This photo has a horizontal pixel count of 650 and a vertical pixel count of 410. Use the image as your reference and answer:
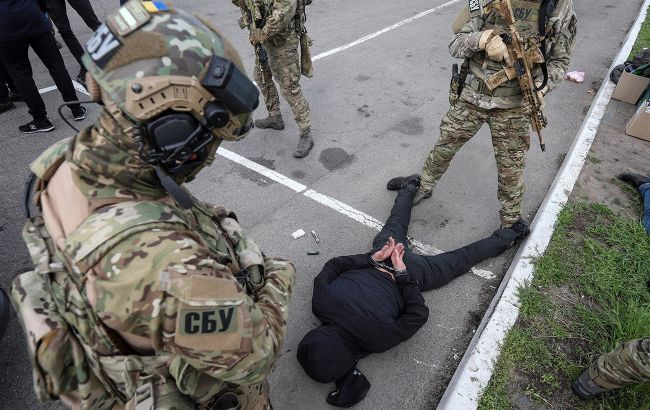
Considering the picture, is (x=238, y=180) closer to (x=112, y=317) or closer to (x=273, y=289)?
(x=273, y=289)

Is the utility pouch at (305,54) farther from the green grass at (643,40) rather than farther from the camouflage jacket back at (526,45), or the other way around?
the green grass at (643,40)

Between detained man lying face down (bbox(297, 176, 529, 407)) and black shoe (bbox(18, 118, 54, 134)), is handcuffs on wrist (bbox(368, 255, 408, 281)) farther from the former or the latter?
black shoe (bbox(18, 118, 54, 134))

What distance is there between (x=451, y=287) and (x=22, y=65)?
4.73 metres

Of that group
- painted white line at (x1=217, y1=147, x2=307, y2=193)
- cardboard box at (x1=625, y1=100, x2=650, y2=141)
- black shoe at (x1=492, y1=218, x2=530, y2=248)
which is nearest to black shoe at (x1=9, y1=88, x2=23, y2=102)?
painted white line at (x1=217, y1=147, x2=307, y2=193)

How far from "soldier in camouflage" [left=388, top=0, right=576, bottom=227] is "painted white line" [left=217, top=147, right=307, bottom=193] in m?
1.44

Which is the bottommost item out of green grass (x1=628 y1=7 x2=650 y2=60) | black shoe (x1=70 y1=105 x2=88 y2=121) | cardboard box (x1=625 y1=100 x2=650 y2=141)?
black shoe (x1=70 y1=105 x2=88 y2=121)

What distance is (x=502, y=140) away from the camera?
3.16 metres

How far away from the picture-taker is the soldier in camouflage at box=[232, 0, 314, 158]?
3.77 m

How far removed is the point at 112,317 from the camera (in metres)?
1.10

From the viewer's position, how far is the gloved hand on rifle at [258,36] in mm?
3840

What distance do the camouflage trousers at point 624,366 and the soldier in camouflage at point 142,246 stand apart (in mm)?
2010

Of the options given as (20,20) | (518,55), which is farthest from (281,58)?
(20,20)

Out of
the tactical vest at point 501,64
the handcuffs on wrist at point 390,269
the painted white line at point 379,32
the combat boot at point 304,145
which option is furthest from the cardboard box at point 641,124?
the painted white line at point 379,32

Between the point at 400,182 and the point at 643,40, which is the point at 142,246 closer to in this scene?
the point at 400,182
